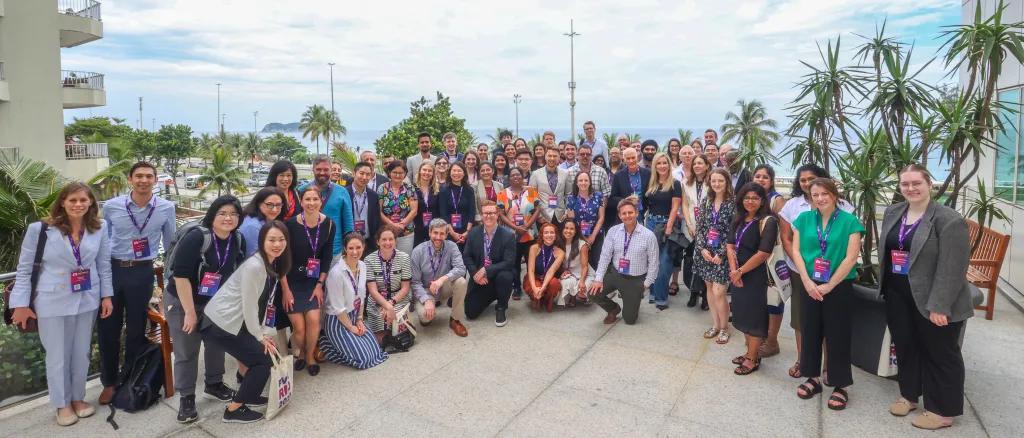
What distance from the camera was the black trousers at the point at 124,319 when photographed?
12.4 ft

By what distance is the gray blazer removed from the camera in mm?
3156

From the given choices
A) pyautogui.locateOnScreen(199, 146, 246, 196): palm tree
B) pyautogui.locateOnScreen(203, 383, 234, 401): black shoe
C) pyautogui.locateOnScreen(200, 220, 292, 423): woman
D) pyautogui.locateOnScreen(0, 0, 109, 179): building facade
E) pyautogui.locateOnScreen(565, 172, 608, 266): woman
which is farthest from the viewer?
pyautogui.locateOnScreen(199, 146, 246, 196): palm tree

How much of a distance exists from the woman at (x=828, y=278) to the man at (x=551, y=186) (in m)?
3.04

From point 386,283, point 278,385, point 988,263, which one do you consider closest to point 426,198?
point 386,283

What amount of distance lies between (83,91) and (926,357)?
25.9 meters

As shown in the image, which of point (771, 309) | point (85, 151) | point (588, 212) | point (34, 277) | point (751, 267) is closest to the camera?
point (34, 277)

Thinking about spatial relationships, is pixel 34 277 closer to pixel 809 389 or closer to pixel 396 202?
pixel 396 202

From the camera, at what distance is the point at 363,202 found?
5793 mm

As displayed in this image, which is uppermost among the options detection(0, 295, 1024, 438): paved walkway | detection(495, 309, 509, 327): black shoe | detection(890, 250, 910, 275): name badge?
detection(890, 250, 910, 275): name badge

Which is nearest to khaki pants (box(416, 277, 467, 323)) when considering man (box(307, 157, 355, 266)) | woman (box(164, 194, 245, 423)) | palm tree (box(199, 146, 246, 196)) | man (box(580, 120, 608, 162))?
man (box(307, 157, 355, 266))

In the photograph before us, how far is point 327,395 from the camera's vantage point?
13.1ft

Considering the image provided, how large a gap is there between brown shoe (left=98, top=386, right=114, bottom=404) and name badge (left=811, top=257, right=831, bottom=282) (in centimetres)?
470

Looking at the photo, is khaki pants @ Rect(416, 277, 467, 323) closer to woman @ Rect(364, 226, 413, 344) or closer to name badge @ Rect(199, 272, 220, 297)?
woman @ Rect(364, 226, 413, 344)

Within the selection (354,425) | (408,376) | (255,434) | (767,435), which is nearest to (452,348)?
(408,376)
